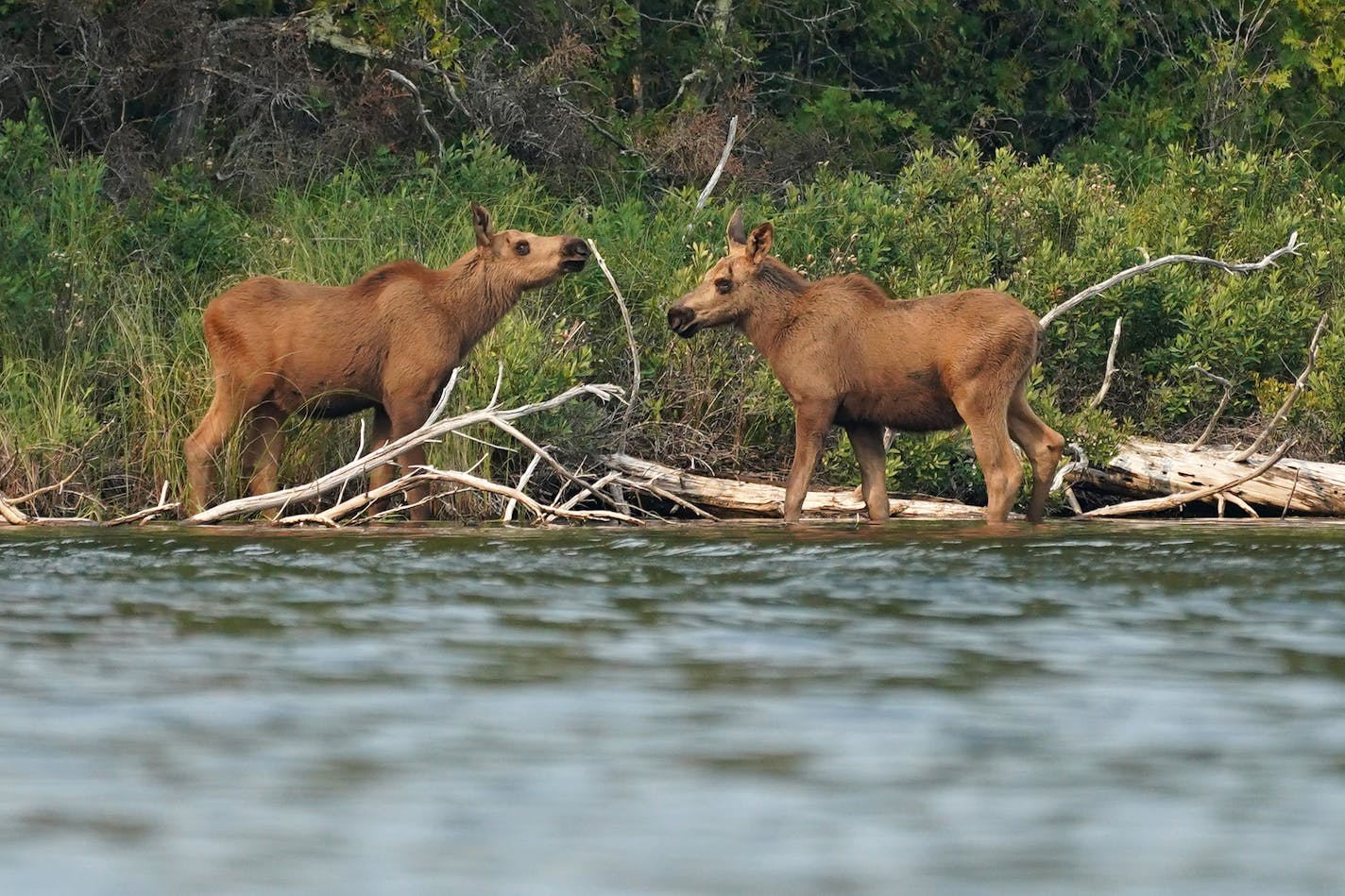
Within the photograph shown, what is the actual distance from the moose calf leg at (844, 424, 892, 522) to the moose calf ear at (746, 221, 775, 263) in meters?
1.18

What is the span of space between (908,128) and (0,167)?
9218 millimetres

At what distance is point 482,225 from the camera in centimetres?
1347

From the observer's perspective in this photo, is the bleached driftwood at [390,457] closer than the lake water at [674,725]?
No

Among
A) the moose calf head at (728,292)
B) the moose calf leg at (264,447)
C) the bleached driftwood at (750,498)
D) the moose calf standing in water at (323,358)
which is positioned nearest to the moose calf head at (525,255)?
the moose calf standing in water at (323,358)

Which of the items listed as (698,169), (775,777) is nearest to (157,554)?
(775,777)

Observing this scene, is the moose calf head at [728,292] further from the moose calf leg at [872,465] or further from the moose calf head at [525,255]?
the moose calf leg at [872,465]

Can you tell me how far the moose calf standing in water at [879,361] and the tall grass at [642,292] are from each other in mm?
999

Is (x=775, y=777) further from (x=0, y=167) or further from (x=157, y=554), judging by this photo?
(x=0, y=167)

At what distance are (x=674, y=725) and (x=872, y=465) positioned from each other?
7.07 m

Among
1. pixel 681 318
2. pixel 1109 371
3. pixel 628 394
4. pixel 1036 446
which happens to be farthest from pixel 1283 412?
pixel 628 394

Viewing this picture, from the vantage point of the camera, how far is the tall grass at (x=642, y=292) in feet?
44.4

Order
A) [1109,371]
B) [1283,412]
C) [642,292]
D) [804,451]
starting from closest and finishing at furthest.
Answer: [804,451]
[1283,412]
[1109,371]
[642,292]

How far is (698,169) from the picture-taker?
62.5 feet

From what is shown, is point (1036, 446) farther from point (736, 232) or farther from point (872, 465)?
point (736, 232)
